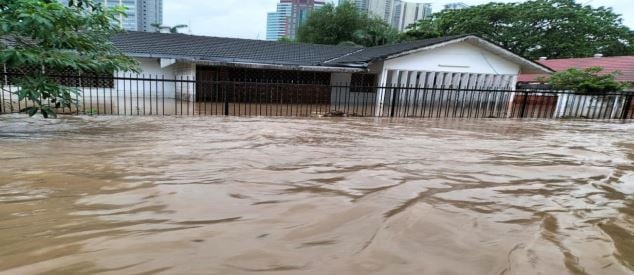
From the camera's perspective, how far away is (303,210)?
2727 millimetres

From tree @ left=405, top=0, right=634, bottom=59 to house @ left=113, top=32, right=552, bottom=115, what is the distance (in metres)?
12.8

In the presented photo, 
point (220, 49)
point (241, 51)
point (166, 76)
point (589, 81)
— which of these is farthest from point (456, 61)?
point (166, 76)

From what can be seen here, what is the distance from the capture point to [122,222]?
7.70 ft

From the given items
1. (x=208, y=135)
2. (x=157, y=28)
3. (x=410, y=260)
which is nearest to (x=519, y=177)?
(x=410, y=260)

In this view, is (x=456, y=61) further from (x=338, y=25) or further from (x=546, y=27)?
(x=338, y=25)

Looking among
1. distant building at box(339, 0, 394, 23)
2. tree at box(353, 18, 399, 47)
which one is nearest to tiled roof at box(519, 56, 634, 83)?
tree at box(353, 18, 399, 47)

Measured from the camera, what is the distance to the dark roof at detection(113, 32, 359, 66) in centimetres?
1634

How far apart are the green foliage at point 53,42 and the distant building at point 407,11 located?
5201 cm

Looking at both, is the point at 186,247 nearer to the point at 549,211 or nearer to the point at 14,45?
the point at 549,211

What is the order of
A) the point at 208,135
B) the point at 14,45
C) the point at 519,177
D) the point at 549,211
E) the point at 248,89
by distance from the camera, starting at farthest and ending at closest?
1. the point at 248,89
2. the point at 208,135
3. the point at 14,45
4. the point at 519,177
5. the point at 549,211

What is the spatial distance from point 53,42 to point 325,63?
13410 mm

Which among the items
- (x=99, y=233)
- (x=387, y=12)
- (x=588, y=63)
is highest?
(x=387, y=12)

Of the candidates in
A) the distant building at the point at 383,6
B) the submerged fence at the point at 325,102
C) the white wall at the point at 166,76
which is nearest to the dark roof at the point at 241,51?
the white wall at the point at 166,76

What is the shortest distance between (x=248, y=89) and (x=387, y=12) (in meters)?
42.1
